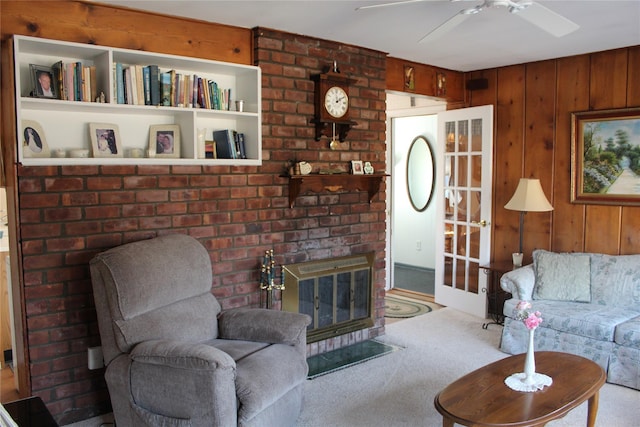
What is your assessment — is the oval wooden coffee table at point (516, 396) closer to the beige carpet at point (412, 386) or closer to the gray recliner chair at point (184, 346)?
the beige carpet at point (412, 386)

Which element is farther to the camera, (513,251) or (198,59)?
(513,251)

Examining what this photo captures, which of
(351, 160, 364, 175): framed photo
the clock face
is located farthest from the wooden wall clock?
(351, 160, 364, 175): framed photo

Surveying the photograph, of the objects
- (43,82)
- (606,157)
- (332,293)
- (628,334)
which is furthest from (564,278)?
(43,82)

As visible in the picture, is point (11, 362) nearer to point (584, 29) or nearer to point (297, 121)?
A: point (297, 121)

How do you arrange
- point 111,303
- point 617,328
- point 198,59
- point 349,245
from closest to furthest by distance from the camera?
point 111,303 → point 198,59 → point 617,328 → point 349,245

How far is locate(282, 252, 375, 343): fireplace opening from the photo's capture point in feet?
12.6

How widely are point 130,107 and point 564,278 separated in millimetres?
3225

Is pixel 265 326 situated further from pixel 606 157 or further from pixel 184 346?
pixel 606 157

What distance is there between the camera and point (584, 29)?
3566 millimetres

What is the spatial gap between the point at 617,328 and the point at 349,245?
190cm

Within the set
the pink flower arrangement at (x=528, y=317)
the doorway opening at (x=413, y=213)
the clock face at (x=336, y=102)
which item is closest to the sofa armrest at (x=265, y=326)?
the pink flower arrangement at (x=528, y=317)

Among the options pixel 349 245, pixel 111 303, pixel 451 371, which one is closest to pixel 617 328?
pixel 451 371

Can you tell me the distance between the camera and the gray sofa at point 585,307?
3.45m

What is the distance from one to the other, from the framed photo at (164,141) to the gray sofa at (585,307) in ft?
8.55
